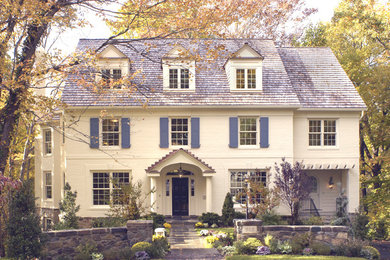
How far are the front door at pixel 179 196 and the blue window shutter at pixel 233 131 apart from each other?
3096 millimetres

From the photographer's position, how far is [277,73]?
78.1 ft

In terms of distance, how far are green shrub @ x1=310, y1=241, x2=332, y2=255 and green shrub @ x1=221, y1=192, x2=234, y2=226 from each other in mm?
6480

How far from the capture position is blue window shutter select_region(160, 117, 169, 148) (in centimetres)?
2227

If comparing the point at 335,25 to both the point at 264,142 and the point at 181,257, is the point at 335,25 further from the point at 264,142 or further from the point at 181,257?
the point at 181,257

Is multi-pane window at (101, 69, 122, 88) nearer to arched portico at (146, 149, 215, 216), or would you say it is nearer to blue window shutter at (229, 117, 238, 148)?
arched portico at (146, 149, 215, 216)

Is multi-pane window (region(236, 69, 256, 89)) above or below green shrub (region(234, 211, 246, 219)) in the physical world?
above

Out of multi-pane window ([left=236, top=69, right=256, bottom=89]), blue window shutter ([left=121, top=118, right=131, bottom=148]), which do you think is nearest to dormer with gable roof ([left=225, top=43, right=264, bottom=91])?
multi-pane window ([left=236, top=69, right=256, bottom=89])

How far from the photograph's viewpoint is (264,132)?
22.5 m

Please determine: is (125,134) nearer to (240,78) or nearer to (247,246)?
(240,78)

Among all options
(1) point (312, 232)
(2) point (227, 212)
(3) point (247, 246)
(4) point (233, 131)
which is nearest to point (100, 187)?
(2) point (227, 212)

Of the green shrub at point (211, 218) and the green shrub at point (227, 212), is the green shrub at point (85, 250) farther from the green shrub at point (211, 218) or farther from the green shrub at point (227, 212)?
the green shrub at point (227, 212)

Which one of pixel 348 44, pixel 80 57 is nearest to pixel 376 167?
pixel 348 44

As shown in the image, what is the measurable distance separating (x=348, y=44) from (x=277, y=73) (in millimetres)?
8733

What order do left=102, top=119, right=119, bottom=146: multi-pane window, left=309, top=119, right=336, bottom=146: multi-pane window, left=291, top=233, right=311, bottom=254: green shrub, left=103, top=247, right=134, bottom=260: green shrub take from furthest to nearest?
1. left=309, top=119, right=336, bottom=146: multi-pane window
2. left=102, top=119, right=119, bottom=146: multi-pane window
3. left=291, top=233, right=311, bottom=254: green shrub
4. left=103, top=247, right=134, bottom=260: green shrub
